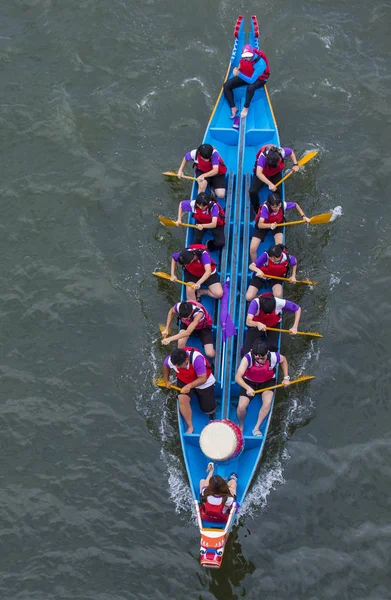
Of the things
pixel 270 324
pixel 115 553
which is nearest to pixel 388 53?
pixel 270 324

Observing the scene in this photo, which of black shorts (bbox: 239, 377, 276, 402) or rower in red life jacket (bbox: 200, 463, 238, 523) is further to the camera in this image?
black shorts (bbox: 239, 377, 276, 402)

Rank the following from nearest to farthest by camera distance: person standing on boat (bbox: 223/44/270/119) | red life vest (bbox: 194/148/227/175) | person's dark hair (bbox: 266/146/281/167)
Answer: person's dark hair (bbox: 266/146/281/167) < red life vest (bbox: 194/148/227/175) < person standing on boat (bbox: 223/44/270/119)

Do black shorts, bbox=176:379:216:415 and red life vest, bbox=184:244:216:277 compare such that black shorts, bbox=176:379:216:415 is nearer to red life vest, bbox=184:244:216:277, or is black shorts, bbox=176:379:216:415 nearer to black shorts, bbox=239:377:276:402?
black shorts, bbox=239:377:276:402

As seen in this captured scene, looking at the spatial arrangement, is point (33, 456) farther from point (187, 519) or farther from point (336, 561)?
point (336, 561)

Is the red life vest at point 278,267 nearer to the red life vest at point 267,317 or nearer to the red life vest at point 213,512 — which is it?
the red life vest at point 267,317

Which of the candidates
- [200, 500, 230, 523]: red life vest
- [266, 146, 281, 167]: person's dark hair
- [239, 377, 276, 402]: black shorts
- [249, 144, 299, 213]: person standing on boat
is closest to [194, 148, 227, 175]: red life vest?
[249, 144, 299, 213]: person standing on boat
